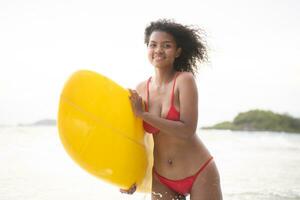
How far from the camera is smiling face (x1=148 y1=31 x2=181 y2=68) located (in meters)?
2.88

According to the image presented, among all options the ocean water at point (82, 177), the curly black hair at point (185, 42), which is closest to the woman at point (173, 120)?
the curly black hair at point (185, 42)

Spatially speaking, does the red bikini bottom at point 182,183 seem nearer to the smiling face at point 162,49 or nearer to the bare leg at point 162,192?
the bare leg at point 162,192

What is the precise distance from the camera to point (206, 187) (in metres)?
2.80

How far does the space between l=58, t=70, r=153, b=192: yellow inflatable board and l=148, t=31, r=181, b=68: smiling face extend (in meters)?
0.29

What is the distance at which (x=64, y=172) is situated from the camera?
8156 mm

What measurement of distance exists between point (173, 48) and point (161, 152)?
682 mm

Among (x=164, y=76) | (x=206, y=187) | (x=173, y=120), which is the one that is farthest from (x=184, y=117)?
(x=206, y=187)

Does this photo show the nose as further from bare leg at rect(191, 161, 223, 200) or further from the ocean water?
the ocean water

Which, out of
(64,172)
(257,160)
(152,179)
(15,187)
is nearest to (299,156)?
(257,160)

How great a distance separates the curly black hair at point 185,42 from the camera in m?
2.97

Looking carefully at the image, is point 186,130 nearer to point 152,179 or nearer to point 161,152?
point 161,152

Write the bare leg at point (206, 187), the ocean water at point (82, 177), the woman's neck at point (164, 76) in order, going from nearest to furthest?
1. the bare leg at point (206, 187)
2. the woman's neck at point (164, 76)
3. the ocean water at point (82, 177)

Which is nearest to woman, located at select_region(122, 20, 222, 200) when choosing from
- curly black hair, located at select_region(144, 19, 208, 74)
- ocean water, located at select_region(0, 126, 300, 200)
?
curly black hair, located at select_region(144, 19, 208, 74)

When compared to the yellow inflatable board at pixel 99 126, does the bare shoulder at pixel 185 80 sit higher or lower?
higher
